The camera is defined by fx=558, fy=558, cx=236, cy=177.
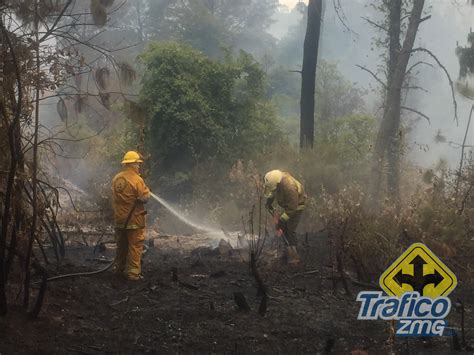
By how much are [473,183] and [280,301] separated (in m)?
4.78

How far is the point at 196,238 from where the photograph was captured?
12.3 metres

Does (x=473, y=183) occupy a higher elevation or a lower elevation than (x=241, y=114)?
lower

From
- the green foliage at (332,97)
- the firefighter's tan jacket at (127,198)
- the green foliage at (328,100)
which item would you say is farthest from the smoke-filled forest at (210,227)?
the green foliage at (332,97)

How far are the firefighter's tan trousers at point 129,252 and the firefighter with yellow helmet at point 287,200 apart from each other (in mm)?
2274

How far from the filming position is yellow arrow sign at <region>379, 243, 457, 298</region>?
5.79 meters

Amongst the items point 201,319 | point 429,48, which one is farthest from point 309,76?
point 429,48

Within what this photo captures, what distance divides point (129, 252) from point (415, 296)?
3766mm

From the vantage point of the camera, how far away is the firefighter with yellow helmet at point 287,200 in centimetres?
886

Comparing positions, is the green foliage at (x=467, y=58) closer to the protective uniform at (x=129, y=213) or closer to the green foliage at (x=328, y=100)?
the protective uniform at (x=129, y=213)

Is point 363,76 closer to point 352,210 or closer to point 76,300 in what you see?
point 352,210

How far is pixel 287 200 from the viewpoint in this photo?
29.3 feet

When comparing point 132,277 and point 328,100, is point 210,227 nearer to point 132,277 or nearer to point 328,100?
point 132,277

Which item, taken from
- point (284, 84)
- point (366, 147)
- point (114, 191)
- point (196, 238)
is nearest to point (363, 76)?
point (284, 84)

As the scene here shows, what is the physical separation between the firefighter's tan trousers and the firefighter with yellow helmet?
7.46 ft
